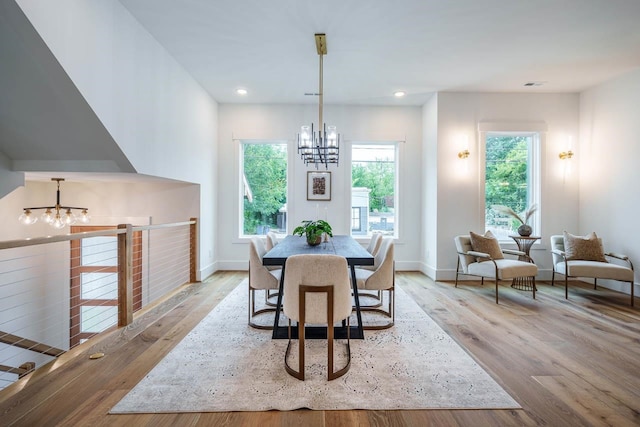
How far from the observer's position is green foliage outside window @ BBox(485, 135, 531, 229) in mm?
4938

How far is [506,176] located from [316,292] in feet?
→ 14.3

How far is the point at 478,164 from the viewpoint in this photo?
15.9ft

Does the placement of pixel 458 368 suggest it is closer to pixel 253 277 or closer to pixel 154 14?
pixel 253 277

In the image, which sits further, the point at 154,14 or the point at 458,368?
the point at 154,14

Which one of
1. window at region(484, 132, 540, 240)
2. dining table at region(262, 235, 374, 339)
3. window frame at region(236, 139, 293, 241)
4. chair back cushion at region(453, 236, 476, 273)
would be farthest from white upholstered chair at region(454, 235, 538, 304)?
window frame at region(236, 139, 293, 241)

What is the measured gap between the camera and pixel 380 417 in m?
1.69

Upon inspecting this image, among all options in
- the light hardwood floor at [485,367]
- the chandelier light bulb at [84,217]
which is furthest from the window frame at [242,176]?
the chandelier light bulb at [84,217]

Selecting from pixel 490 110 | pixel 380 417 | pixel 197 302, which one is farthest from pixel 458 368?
pixel 490 110

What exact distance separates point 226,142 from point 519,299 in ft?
16.5

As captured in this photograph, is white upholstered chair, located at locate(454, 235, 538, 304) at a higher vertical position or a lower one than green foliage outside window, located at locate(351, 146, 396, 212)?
lower

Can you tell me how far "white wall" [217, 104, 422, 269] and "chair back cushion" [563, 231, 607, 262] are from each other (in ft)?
6.82

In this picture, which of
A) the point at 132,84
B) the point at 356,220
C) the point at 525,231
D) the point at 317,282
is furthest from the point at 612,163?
the point at 132,84

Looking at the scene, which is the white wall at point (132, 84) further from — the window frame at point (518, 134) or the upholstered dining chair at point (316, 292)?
the window frame at point (518, 134)

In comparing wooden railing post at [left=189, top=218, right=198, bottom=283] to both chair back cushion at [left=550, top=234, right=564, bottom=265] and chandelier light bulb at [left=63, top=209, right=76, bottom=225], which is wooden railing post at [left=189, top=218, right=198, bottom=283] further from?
chair back cushion at [left=550, top=234, right=564, bottom=265]
